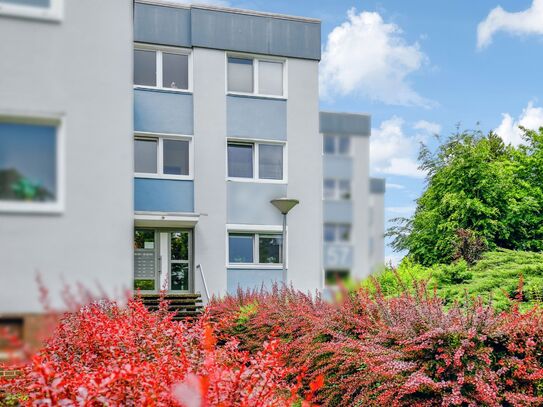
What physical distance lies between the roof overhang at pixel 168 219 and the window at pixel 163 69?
3.08 m

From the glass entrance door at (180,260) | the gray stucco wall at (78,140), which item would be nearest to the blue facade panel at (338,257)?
the gray stucco wall at (78,140)

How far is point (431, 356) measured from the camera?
412cm

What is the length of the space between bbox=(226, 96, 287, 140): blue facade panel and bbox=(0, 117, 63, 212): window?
1297 cm

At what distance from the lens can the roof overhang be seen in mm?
12039

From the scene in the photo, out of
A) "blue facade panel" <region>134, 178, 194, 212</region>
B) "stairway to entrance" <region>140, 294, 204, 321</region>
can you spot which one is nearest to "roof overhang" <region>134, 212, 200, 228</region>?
"blue facade panel" <region>134, 178, 194, 212</region>

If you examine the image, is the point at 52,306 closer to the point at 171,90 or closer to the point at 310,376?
the point at 310,376

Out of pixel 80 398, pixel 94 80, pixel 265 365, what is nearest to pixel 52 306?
pixel 94 80

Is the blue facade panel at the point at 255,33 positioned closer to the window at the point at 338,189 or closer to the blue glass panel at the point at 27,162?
the window at the point at 338,189

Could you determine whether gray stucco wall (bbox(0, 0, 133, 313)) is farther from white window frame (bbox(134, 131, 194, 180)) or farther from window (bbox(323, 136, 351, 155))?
white window frame (bbox(134, 131, 194, 180))

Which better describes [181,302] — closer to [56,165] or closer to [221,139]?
[221,139]

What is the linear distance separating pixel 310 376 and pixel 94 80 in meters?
4.87

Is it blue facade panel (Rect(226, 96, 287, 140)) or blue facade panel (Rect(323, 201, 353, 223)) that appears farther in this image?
blue facade panel (Rect(226, 96, 287, 140))

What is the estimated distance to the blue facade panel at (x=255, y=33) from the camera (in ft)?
44.4

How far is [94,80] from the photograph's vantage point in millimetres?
792
